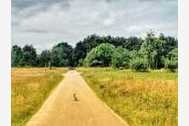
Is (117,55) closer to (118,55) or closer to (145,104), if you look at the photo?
(118,55)

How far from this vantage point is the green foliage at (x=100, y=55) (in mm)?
27036

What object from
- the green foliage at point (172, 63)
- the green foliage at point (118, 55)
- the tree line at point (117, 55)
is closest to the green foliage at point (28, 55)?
the tree line at point (117, 55)

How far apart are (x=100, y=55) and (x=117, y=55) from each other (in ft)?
4.56

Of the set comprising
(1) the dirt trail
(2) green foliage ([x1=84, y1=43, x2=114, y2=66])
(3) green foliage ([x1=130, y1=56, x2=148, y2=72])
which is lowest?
(1) the dirt trail

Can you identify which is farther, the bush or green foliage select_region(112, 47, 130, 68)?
the bush

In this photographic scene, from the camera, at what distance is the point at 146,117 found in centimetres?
1225

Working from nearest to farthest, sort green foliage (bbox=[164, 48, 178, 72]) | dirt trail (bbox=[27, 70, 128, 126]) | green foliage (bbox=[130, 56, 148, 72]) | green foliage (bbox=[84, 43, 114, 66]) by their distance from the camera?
dirt trail (bbox=[27, 70, 128, 126]), green foliage (bbox=[84, 43, 114, 66]), green foliage (bbox=[164, 48, 178, 72]), green foliage (bbox=[130, 56, 148, 72])

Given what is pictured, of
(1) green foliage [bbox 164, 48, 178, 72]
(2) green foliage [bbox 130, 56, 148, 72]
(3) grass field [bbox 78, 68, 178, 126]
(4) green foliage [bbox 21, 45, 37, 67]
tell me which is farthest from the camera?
(2) green foliage [bbox 130, 56, 148, 72]

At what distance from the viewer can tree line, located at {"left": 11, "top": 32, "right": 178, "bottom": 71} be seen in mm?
27078

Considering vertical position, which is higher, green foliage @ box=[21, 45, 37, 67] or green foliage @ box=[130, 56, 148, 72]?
green foliage @ box=[21, 45, 37, 67]

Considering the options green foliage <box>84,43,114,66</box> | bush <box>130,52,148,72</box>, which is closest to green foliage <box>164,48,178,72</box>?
green foliage <box>84,43,114,66</box>

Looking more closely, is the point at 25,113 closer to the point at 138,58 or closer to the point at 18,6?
the point at 18,6

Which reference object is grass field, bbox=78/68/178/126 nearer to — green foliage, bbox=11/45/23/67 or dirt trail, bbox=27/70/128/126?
dirt trail, bbox=27/70/128/126
